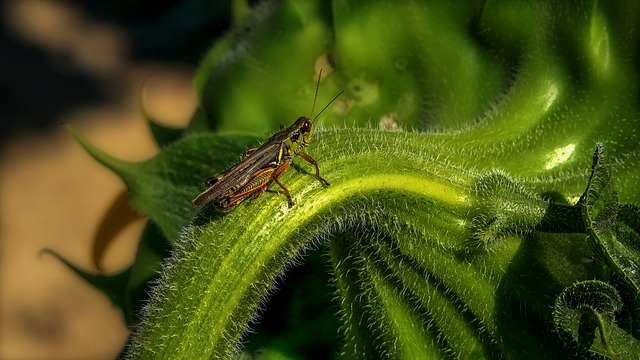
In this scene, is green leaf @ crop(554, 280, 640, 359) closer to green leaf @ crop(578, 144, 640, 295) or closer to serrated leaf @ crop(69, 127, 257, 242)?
green leaf @ crop(578, 144, 640, 295)

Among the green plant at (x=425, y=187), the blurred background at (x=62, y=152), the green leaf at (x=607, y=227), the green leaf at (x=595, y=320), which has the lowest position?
the green leaf at (x=595, y=320)

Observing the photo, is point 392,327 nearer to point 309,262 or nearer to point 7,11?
point 309,262

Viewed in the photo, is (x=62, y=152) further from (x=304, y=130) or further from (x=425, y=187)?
(x=425, y=187)

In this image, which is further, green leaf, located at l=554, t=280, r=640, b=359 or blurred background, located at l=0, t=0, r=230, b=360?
blurred background, located at l=0, t=0, r=230, b=360

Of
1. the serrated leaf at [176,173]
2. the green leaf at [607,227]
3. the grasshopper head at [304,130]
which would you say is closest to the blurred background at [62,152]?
the serrated leaf at [176,173]

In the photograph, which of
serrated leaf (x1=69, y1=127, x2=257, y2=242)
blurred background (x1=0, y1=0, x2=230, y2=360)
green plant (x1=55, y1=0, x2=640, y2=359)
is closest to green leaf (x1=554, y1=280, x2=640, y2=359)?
green plant (x1=55, y1=0, x2=640, y2=359)

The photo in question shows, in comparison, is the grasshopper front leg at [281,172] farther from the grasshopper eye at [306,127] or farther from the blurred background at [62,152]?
the blurred background at [62,152]

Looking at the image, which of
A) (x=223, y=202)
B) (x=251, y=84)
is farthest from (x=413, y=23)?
(x=223, y=202)
